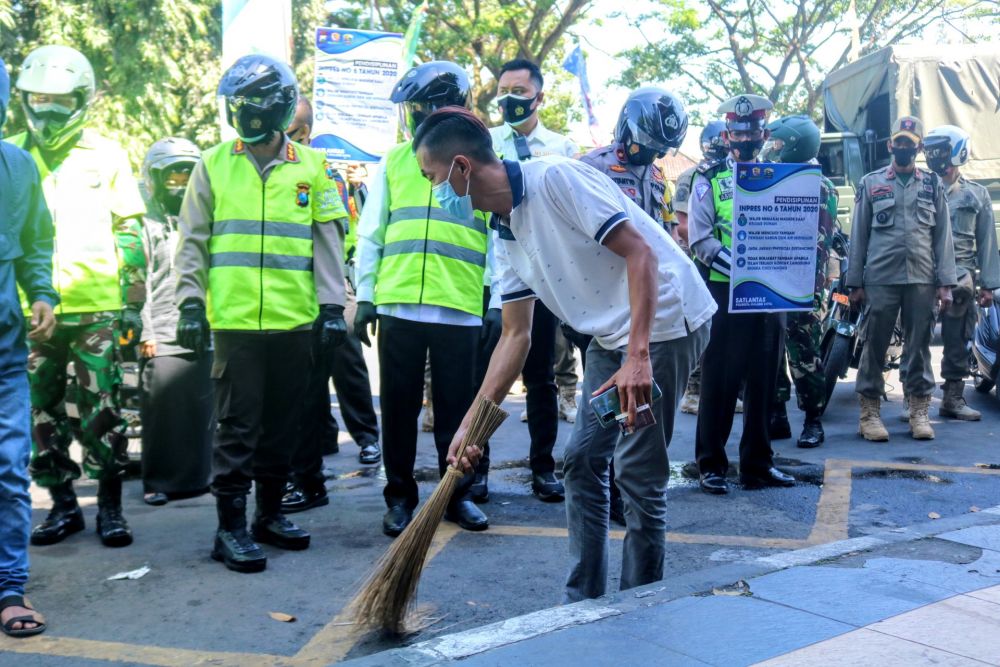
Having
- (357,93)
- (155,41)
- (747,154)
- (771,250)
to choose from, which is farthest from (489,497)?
(155,41)

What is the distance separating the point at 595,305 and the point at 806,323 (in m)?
4.07

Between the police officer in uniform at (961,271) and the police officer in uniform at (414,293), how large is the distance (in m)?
4.51

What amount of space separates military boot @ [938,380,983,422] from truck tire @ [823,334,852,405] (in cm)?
92

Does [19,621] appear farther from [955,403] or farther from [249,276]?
[955,403]

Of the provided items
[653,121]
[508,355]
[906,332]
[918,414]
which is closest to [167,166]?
[653,121]

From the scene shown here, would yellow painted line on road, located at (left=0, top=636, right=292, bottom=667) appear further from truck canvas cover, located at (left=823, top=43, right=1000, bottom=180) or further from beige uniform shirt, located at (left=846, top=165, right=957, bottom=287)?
truck canvas cover, located at (left=823, top=43, right=1000, bottom=180)

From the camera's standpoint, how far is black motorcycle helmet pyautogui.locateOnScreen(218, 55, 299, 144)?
4.50 meters

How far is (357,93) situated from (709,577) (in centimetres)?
690

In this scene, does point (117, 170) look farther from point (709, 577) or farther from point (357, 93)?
point (357, 93)

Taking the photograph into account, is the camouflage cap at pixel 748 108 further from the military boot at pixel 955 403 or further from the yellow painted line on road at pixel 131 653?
the yellow painted line on road at pixel 131 653

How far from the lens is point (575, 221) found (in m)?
3.31

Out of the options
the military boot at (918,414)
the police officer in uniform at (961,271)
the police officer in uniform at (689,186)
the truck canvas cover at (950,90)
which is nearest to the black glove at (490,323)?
the police officer in uniform at (689,186)

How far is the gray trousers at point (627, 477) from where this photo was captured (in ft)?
11.7

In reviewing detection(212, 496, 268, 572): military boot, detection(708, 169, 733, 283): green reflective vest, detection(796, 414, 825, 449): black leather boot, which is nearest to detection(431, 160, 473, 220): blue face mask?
detection(212, 496, 268, 572): military boot
